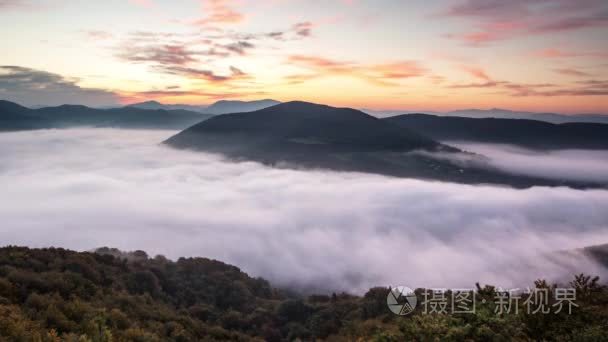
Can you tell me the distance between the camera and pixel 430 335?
11219mm

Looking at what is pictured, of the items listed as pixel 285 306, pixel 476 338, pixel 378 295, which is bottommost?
pixel 285 306

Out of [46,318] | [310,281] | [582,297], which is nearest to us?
[582,297]

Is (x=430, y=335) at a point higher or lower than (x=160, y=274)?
higher

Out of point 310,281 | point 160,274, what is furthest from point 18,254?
point 310,281

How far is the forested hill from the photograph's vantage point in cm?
1203

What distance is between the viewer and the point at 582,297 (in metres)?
13.4

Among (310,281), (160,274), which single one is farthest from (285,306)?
(310,281)

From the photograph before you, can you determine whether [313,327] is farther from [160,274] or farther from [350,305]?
[160,274]

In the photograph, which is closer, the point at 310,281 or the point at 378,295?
the point at 378,295

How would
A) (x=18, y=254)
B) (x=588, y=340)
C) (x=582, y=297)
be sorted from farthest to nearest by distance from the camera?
(x=18, y=254) < (x=582, y=297) < (x=588, y=340)

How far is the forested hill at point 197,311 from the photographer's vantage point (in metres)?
12.0

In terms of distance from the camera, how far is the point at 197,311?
1937 inches

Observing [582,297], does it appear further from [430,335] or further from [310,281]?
[310,281]

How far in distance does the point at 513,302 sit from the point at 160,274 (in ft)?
184
